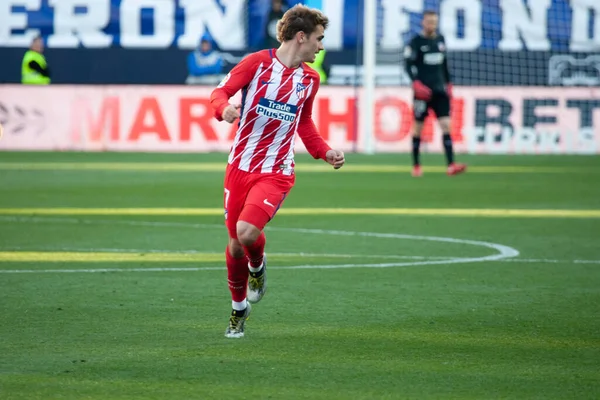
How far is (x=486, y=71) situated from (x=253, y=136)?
23724 mm

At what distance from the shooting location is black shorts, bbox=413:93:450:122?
20.2 meters

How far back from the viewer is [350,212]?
14.6 m

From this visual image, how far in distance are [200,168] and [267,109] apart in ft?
47.9

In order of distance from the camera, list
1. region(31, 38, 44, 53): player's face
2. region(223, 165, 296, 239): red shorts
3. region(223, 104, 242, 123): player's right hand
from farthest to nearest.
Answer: region(31, 38, 44, 53): player's face → region(223, 165, 296, 239): red shorts → region(223, 104, 242, 123): player's right hand

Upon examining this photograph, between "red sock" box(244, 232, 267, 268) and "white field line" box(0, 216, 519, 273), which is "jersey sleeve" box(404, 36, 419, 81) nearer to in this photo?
"white field line" box(0, 216, 519, 273)

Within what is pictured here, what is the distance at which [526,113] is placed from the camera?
25703mm

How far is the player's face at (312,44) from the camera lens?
708cm

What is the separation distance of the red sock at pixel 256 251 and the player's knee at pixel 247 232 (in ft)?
0.34

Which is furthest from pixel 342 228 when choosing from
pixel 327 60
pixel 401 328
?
pixel 327 60

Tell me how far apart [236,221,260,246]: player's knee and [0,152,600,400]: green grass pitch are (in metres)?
0.49

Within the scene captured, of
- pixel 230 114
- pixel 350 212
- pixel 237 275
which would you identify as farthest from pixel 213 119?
pixel 230 114

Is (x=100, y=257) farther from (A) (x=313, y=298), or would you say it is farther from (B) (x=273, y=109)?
(B) (x=273, y=109)

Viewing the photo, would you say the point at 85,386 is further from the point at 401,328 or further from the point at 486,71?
the point at 486,71

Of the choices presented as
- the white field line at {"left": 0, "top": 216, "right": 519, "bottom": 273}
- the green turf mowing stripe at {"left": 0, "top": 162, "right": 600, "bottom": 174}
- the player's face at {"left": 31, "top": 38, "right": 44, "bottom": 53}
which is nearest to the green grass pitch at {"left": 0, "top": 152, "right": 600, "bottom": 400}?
the white field line at {"left": 0, "top": 216, "right": 519, "bottom": 273}
